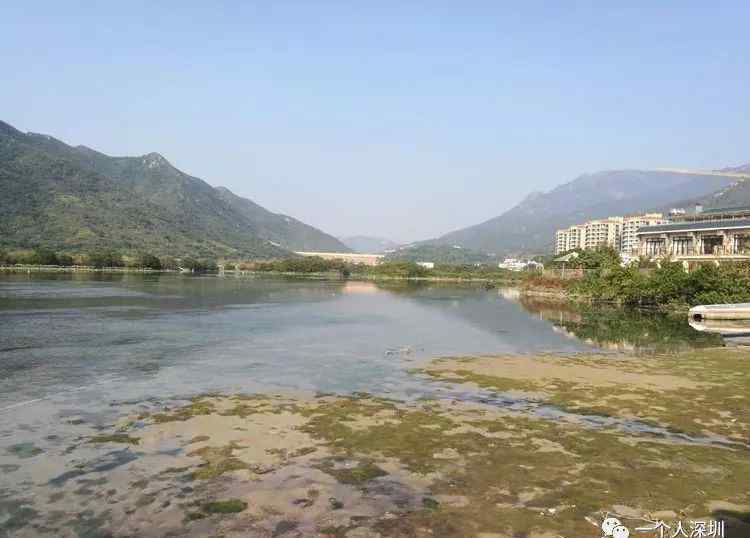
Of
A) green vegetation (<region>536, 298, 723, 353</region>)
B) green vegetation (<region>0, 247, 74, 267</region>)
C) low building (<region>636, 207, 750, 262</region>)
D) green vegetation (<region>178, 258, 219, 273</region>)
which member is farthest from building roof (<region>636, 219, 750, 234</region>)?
green vegetation (<region>0, 247, 74, 267</region>)

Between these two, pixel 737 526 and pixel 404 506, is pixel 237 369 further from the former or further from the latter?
pixel 737 526

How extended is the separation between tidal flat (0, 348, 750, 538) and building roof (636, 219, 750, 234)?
192ft

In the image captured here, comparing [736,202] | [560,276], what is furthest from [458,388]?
[736,202]

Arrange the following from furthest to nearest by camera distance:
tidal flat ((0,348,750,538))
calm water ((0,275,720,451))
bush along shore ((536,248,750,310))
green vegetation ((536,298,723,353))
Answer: bush along shore ((536,248,750,310)), green vegetation ((536,298,723,353)), calm water ((0,275,720,451)), tidal flat ((0,348,750,538))

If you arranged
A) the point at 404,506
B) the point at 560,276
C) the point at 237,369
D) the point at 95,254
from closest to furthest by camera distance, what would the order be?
1. the point at 404,506
2. the point at 237,369
3. the point at 560,276
4. the point at 95,254

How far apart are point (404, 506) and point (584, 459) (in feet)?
14.4

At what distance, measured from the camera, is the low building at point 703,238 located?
221 ft

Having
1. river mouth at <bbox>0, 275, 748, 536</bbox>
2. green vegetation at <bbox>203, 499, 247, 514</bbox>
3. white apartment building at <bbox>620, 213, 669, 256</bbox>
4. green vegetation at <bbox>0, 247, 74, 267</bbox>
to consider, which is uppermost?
white apartment building at <bbox>620, 213, 669, 256</bbox>

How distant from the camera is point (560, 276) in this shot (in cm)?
9525

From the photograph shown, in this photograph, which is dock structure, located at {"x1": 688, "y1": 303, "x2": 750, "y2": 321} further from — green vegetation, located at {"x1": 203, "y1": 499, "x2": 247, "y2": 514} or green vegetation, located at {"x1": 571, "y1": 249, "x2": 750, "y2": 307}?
green vegetation, located at {"x1": 203, "y1": 499, "x2": 247, "y2": 514}

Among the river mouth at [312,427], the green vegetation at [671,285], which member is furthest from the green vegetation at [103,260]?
the river mouth at [312,427]

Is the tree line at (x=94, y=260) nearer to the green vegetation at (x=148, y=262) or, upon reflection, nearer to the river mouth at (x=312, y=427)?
the green vegetation at (x=148, y=262)

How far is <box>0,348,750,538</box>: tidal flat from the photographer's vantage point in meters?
9.17

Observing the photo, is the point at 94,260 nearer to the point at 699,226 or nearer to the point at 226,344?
the point at 699,226
